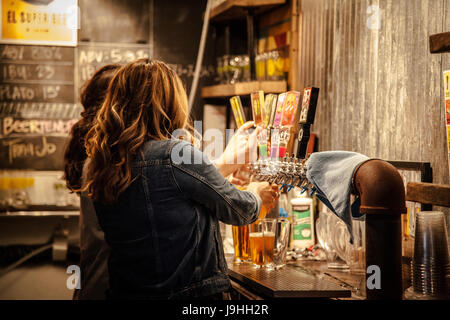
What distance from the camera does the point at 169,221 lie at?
154 centimetres

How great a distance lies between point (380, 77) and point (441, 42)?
758mm

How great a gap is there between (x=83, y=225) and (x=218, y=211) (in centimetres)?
58

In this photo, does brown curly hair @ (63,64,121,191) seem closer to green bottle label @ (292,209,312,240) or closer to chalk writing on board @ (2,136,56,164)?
green bottle label @ (292,209,312,240)

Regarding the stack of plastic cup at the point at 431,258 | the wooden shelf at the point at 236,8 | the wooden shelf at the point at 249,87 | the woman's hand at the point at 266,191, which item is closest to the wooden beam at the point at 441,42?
the stack of plastic cup at the point at 431,258

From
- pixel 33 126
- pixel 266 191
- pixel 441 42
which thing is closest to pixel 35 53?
pixel 33 126

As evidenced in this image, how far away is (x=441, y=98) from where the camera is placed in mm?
1762

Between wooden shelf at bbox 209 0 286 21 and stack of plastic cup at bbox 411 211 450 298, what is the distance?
182cm

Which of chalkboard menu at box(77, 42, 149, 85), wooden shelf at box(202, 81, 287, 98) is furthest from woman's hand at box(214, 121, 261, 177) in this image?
chalkboard menu at box(77, 42, 149, 85)

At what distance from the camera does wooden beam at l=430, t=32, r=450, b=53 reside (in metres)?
1.35

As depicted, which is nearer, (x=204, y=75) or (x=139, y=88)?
(x=139, y=88)

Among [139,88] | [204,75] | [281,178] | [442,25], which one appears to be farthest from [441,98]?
[204,75]

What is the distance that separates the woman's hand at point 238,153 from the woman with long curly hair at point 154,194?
0.33m

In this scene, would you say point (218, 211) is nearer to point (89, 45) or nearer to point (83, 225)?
point (83, 225)

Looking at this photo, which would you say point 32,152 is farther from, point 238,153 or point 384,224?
point 384,224
